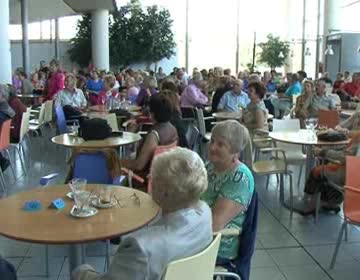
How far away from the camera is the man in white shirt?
7730mm

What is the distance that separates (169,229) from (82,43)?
16748mm

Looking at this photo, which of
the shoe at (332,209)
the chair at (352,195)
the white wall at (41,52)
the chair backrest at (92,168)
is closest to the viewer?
the chair at (352,195)

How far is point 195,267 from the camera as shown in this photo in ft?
5.06

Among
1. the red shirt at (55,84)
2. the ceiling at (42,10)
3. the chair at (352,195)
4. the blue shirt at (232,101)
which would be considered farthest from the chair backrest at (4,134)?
the ceiling at (42,10)

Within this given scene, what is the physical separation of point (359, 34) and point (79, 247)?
51.0ft

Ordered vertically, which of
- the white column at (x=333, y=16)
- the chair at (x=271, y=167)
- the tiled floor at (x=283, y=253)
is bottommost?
the tiled floor at (x=283, y=253)

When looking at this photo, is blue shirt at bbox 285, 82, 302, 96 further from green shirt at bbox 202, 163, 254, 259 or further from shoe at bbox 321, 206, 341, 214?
green shirt at bbox 202, 163, 254, 259

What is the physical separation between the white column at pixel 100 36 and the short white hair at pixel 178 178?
46.8 ft

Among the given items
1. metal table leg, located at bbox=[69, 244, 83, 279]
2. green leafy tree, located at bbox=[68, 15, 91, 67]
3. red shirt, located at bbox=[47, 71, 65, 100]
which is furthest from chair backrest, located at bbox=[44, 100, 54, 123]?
green leafy tree, located at bbox=[68, 15, 91, 67]

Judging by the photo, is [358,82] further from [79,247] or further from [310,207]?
[79,247]

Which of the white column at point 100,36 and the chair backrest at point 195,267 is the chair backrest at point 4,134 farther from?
the white column at point 100,36

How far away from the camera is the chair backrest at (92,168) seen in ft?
11.8

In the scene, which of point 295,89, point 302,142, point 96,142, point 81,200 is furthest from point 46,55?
point 81,200

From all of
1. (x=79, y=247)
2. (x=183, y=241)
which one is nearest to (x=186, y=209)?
(x=183, y=241)
